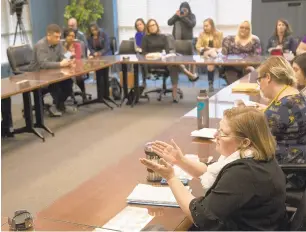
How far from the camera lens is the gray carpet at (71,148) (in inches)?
147

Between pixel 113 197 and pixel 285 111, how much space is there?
98 cm

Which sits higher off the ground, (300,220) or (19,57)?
(19,57)

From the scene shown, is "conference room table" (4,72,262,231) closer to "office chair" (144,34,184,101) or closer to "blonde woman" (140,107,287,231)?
"blonde woman" (140,107,287,231)

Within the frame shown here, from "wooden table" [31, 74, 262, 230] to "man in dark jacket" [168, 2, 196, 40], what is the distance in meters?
5.97

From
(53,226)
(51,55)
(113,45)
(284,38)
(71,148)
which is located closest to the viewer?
(53,226)

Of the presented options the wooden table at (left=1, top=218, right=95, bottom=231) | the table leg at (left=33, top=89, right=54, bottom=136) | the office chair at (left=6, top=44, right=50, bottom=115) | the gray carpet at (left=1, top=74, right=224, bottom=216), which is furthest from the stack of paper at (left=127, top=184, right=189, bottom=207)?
the office chair at (left=6, top=44, right=50, bottom=115)

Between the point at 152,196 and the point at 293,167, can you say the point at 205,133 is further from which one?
the point at 152,196

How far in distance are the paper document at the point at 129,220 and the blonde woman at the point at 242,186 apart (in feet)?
0.50

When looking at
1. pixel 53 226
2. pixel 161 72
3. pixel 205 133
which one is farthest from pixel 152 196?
pixel 161 72

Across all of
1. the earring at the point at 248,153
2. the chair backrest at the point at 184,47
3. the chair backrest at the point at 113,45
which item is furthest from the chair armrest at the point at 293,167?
the chair backrest at the point at 113,45

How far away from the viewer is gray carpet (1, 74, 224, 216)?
374 cm

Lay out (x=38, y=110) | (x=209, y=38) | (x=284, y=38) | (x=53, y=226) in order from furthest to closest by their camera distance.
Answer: (x=209, y=38)
(x=284, y=38)
(x=38, y=110)
(x=53, y=226)

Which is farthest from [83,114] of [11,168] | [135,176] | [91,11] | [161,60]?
[135,176]

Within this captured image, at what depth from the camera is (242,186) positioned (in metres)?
1.55
